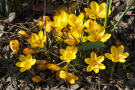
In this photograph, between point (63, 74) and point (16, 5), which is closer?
point (63, 74)

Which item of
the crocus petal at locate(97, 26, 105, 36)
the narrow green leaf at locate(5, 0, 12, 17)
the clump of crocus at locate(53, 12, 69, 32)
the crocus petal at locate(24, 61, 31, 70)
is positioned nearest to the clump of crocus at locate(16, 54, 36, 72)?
the crocus petal at locate(24, 61, 31, 70)

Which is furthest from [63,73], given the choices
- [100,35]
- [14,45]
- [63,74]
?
[14,45]

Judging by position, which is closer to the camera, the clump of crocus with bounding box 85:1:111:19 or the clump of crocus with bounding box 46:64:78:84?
the clump of crocus with bounding box 46:64:78:84

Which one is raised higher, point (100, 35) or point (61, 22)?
point (61, 22)

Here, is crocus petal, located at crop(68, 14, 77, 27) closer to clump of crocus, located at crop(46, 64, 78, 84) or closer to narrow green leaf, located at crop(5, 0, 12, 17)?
clump of crocus, located at crop(46, 64, 78, 84)

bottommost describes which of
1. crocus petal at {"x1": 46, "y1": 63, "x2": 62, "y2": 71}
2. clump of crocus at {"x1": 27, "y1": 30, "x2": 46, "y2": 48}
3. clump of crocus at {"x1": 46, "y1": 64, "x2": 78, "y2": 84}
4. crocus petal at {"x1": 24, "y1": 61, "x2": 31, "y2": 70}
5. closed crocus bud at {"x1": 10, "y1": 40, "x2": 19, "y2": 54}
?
clump of crocus at {"x1": 46, "y1": 64, "x2": 78, "y2": 84}

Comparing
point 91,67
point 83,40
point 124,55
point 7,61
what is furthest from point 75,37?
point 7,61

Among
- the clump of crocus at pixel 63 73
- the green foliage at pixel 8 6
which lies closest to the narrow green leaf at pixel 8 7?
the green foliage at pixel 8 6

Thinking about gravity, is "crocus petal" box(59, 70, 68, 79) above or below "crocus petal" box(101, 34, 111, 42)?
below

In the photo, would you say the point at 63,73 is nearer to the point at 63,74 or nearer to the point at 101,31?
the point at 63,74

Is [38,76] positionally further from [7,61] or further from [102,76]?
[102,76]

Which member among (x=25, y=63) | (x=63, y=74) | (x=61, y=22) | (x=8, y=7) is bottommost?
(x=63, y=74)
